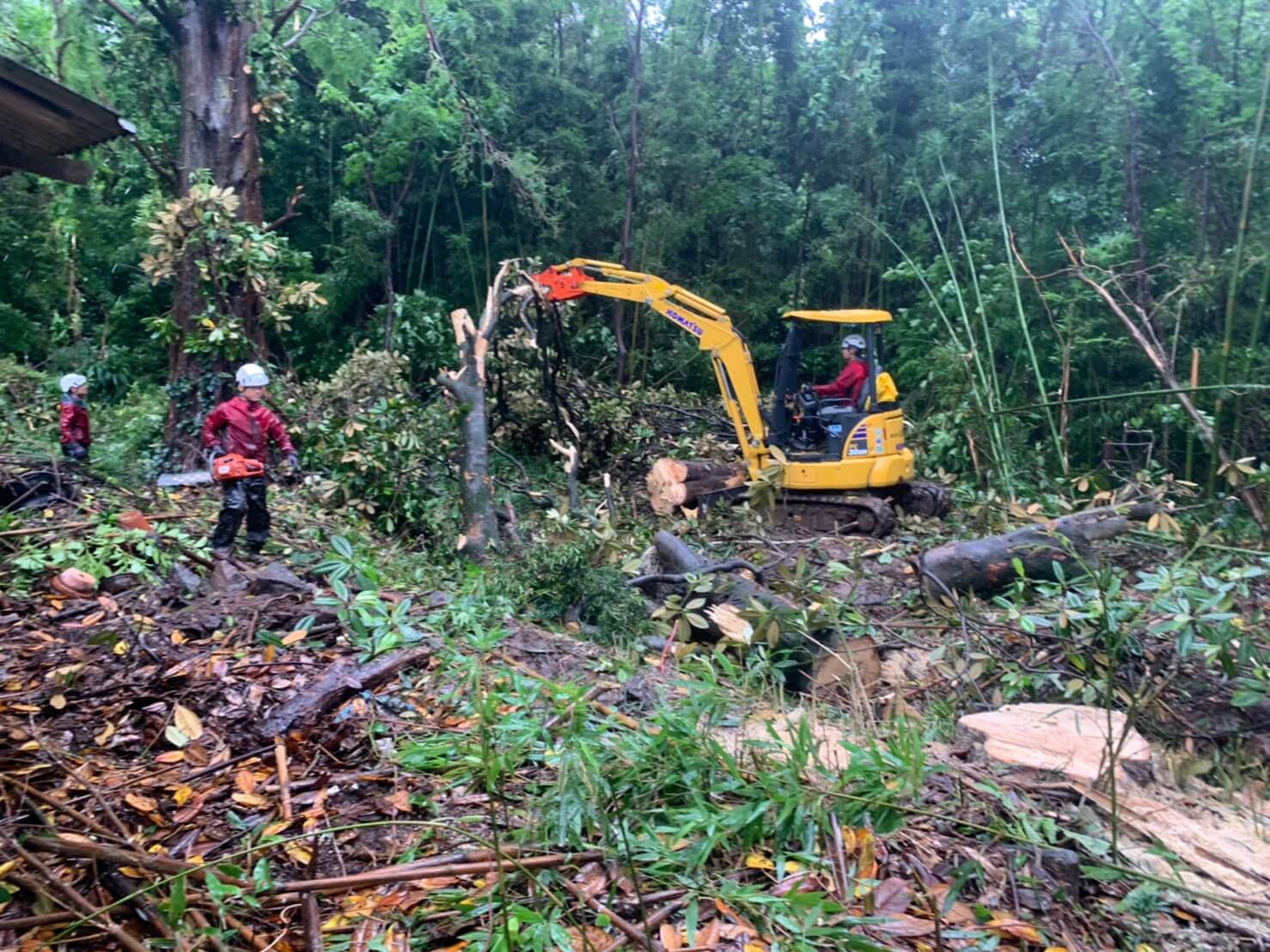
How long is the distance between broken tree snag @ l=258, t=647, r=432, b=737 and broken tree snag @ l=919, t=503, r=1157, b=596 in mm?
3514

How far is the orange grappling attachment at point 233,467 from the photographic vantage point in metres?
6.02

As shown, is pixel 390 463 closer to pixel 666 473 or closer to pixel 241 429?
pixel 241 429

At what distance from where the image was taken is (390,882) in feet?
9.12

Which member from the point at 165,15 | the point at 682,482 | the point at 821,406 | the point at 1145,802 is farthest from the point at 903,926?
the point at 165,15

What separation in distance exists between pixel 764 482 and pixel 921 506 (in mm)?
3886

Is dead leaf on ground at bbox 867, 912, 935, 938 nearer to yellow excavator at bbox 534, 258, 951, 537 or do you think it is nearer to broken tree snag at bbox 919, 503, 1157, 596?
broken tree snag at bbox 919, 503, 1157, 596

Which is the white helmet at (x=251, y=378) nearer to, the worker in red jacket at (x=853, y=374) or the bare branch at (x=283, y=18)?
the bare branch at (x=283, y=18)

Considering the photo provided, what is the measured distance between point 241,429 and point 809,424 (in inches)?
224

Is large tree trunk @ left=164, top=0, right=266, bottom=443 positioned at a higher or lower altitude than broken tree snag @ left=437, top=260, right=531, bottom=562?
higher

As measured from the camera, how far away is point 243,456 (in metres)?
6.21

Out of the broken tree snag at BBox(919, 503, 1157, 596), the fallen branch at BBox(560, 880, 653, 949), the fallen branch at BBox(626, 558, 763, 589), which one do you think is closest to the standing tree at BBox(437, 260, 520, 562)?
the fallen branch at BBox(626, 558, 763, 589)

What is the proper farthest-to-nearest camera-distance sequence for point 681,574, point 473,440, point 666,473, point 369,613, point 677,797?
point 666,473 < point 473,440 < point 681,574 < point 369,613 < point 677,797

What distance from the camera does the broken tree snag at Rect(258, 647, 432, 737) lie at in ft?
12.5

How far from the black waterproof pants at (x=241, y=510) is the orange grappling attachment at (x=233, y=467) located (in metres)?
0.03
